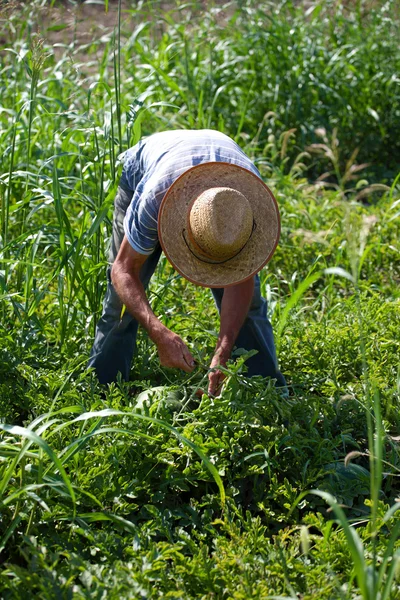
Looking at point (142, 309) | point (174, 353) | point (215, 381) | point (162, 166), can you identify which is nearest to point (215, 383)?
point (215, 381)

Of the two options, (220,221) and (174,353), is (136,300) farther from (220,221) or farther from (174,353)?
(220,221)

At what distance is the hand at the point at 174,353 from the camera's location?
2.59 metres

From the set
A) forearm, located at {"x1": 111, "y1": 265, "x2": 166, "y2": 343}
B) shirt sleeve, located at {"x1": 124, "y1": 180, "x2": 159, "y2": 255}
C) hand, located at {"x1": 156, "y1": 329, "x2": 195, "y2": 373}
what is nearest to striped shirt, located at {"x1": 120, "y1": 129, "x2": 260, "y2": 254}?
shirt sleeve, located at {"x1": 124, "y1": 180, "x2": 159, "y2": 255}

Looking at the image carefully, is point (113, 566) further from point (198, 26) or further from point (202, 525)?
point (198, 26)

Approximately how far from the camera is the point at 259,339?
3096 mm

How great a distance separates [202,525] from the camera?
7.68ft

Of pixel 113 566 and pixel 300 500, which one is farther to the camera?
pixel 300 500

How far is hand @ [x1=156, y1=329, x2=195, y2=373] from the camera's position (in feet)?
8.49

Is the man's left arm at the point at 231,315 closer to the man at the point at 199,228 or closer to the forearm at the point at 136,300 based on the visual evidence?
the man at the point at 199,228

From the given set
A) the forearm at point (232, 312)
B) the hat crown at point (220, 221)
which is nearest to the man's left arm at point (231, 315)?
the forearm at point (232, 312)

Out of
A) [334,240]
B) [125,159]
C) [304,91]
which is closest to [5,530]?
[125,159]

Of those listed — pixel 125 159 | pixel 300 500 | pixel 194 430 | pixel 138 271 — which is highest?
pixel 125 159

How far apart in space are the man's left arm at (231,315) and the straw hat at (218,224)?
7.3 inches

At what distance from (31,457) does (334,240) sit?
247 centimetres
